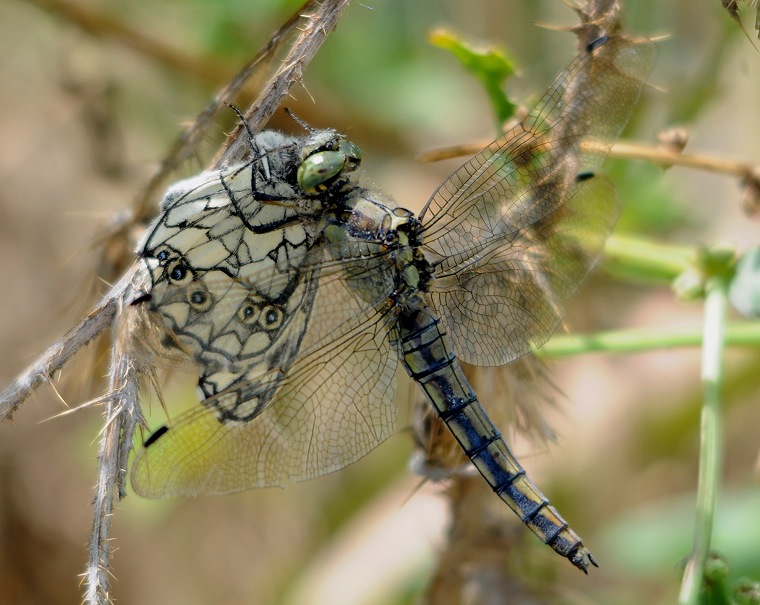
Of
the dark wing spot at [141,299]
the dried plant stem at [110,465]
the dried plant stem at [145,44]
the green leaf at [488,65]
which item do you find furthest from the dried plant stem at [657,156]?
the dried plant stem at [145,44]

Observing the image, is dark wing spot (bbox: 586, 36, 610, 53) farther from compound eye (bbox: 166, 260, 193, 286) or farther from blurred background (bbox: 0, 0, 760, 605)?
compound eye (bbox: 166, 260, 193, 286)

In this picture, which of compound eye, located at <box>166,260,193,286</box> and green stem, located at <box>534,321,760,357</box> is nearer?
compound eye, located at <box>166,260,193,286</box>

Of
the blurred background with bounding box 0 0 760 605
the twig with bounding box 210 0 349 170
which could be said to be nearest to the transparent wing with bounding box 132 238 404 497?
the twig with bounding box 210 0 349 170

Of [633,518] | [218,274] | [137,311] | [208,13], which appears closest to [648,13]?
[208,13]

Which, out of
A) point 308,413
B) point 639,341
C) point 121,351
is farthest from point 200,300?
point 639,341

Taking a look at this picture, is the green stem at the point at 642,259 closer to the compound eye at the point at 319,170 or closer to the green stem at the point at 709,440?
the green stem at the point at 709,440
